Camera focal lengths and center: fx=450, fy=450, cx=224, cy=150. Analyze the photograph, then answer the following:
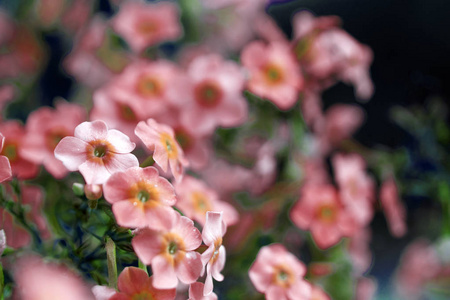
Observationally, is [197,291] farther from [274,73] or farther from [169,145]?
[274,73]

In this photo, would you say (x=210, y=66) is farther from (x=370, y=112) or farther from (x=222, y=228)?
(x=370, y=112)

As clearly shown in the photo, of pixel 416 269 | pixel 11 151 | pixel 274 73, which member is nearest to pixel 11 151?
pixel 11 151

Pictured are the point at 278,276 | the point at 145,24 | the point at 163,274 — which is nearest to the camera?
the point at 163,274

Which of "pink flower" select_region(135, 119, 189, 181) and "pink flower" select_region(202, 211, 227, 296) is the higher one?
"pink flower" select_region(135, 119, 189, 181)

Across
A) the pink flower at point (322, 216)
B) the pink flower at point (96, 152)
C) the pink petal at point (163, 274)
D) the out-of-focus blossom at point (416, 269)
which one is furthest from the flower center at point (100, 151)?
the out-of-focus blossom at point (416, 269)

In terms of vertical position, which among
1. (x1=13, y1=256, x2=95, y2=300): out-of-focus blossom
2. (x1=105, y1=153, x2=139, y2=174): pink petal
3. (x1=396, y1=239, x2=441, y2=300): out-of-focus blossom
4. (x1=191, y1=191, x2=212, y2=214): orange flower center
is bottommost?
(x1=396, y1=239, x2=441, y2=300): out-of-focus blossom

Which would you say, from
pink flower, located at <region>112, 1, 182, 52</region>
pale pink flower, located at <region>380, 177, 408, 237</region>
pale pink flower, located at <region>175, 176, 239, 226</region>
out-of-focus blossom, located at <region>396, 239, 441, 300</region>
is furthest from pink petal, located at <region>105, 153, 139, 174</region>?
out-of-focus blossom, located at <region>396, 239, 441, 300</region>

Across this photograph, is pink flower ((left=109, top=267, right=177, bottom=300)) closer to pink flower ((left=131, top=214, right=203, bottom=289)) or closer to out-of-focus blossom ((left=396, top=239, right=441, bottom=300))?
pink flower ((left=131, top=214, right=203, bottom=289))

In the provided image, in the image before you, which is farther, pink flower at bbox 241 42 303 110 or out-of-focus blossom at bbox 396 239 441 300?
out-of-focus blossom at bbox 396 239 441 300
